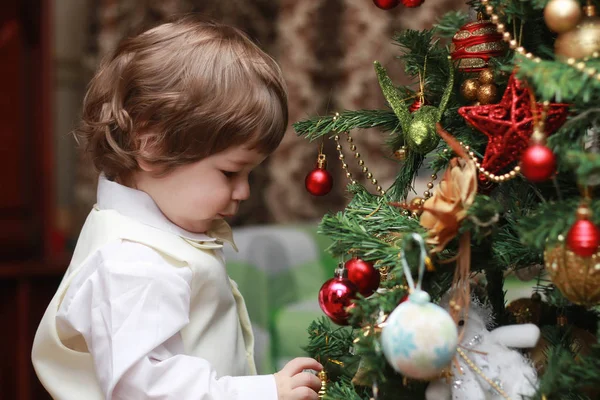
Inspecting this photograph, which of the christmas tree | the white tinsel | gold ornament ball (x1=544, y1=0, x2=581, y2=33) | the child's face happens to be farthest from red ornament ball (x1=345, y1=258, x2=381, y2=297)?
gold ornament ball (x1=544, y1=0, x2=581, y2=33)

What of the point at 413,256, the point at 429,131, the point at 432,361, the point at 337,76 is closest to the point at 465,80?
the point at 429,131

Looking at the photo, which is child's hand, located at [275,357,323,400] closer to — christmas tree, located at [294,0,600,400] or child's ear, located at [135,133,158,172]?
christmas tree, located at [294,0,600,400]

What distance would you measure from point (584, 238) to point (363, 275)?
0.26 meters

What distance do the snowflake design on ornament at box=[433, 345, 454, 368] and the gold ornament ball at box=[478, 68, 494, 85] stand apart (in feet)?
1.03

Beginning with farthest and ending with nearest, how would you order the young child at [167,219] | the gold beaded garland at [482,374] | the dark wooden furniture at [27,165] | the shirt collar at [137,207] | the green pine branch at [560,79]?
the dark wooden furniture at [27,165], the shirt collar at [137,207], the young child at [167,219], the gold beaded garland at [482,374], the green pine branch at [560,79]

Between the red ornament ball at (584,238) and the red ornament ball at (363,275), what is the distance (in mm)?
244

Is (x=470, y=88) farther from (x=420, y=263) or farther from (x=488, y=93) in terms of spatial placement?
(x=420, y=263)

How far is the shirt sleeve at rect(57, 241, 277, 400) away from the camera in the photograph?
828 mm

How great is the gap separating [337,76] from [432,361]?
1.73 meters

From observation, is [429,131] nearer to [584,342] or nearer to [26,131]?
[584,342]

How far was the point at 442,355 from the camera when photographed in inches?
24.8

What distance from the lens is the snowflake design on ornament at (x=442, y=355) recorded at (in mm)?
628

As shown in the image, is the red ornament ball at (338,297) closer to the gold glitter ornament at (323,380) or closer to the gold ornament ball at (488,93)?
the gold glitter ornament at (323,380)

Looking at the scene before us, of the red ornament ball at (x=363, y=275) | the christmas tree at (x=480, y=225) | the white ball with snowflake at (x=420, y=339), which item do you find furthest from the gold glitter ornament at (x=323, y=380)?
the white ball with snowflake at (x=420, y=339)
